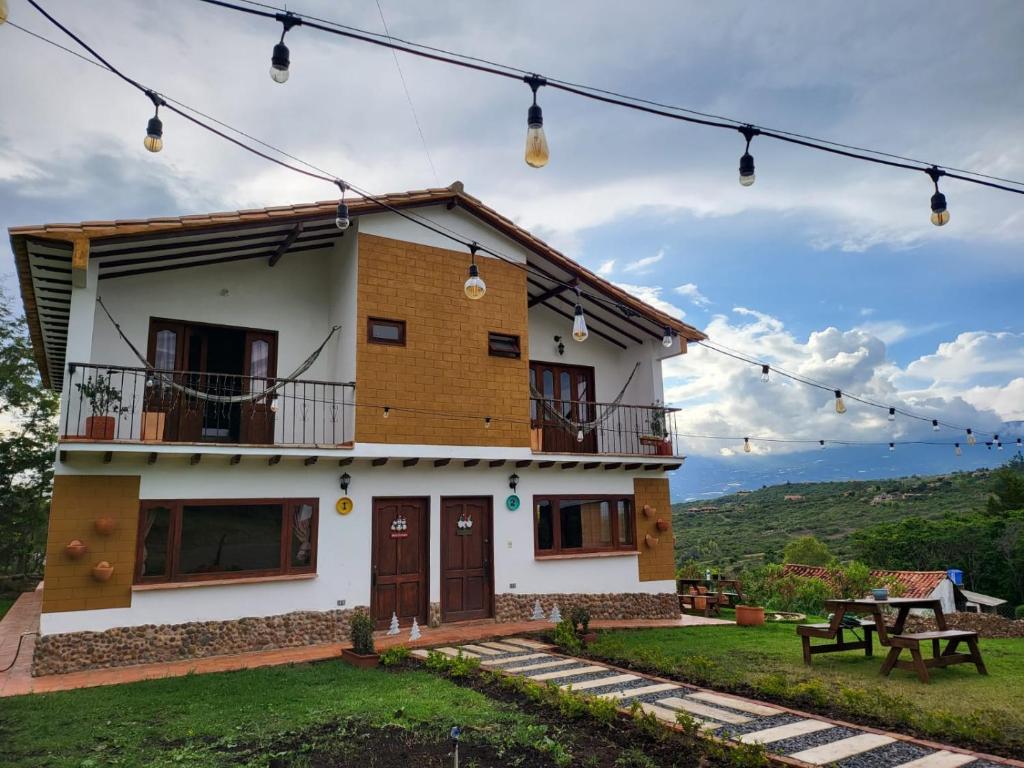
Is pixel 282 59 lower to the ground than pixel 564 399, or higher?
higher

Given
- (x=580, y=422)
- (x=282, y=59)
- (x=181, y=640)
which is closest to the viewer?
(x=282, y=59)

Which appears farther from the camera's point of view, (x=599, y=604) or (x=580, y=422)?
(x=580, y=422)

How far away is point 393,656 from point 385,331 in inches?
196

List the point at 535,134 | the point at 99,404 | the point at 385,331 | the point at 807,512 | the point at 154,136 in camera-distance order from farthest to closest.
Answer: the point at 807,512
the point at 385,331
the point at 99,404
the point at 154,136
the point at 535,134

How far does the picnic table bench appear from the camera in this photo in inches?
274

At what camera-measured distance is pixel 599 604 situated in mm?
12055

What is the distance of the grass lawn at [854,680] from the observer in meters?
5.25

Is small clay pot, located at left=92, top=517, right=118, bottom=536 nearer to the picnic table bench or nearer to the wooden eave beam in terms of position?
the wooden eave beam

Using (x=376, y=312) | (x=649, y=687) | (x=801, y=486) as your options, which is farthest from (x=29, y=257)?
(x=801, y=486)

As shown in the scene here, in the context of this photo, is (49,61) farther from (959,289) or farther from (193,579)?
(959,289)

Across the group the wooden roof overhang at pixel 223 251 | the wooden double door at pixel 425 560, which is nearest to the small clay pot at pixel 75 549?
the wooden roof overhang at pixel 223 251

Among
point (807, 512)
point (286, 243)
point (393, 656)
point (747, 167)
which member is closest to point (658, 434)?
point (393, 656)

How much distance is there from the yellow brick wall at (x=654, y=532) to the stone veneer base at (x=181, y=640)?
5.55 meters

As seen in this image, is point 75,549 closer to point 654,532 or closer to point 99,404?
point 99,404
